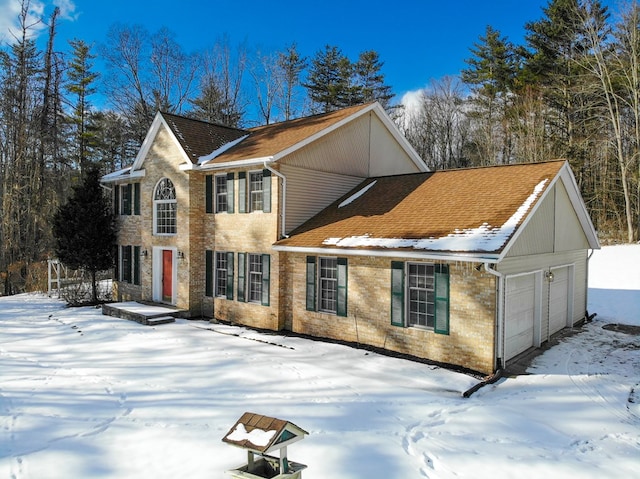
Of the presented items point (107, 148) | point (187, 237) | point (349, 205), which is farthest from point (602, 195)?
point (107, 148)

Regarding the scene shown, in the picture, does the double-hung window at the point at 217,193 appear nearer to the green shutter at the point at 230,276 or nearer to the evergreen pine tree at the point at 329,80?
the green shutter at the point at 230,276

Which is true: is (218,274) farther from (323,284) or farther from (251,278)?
(323,284)

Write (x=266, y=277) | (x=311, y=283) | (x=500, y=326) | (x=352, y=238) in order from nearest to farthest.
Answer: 1. (x=500, y=326)
2. (x=352, y=238)
3. (x=311, y=283)
4. (x=266, y=277)

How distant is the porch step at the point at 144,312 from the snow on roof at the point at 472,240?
7147 millimetres

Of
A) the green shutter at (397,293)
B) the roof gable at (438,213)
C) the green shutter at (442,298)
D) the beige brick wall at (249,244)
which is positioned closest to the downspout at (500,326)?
the roof gable at (438,213)

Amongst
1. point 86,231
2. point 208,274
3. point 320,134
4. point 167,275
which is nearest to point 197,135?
point 320,134

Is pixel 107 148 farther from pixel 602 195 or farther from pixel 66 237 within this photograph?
pixel 602 195

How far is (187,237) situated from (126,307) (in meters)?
3.40

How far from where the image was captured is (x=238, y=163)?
1373 centimetres

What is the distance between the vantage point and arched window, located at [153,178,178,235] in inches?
628

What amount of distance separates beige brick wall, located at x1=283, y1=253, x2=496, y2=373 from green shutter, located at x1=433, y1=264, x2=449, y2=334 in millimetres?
109

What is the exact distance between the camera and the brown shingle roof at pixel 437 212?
9.69 metres

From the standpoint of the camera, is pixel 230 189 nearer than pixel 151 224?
Yes

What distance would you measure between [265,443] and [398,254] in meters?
6.98
